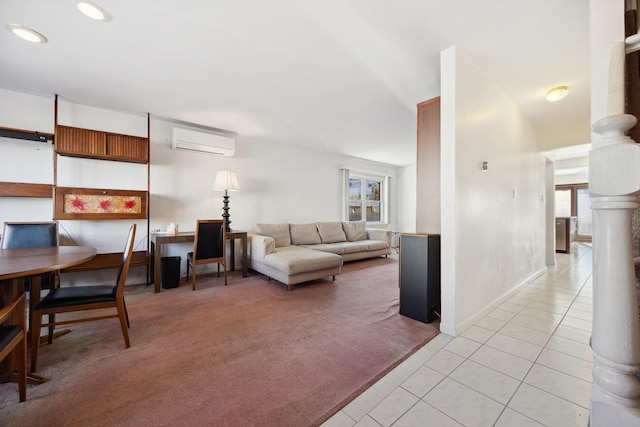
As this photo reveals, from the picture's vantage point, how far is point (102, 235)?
340 cm

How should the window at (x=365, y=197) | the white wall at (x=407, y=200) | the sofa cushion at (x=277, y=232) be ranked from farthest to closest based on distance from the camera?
the white wall at (x=407, y=200)
the window at (x=365, y=197)
the sofa cushion at (x=277, y=232)

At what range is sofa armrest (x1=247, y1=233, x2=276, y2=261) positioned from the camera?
3.79 meters

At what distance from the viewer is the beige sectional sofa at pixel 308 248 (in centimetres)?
342

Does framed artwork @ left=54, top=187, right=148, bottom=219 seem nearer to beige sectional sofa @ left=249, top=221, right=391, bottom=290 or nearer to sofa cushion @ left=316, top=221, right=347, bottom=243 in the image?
beige sectional sofa @ left=249, top=221, right=391, bottom=290

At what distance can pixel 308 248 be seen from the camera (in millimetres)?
4414

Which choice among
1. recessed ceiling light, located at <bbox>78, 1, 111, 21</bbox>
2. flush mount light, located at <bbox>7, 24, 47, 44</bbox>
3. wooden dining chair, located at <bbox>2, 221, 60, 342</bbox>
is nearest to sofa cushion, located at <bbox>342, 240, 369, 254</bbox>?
wooden dining chair, located at <bbox>2, 221, 60, 342</bbox>

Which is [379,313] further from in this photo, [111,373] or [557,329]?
[111,373]

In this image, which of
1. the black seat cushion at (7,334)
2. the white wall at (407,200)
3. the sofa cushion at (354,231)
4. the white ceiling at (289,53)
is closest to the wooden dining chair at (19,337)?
the black seat cushion at (7,334)

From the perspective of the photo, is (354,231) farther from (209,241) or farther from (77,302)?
(77,302)

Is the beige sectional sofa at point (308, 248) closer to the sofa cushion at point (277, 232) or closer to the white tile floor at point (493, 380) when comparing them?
the sofa cushion at point (277, 232)

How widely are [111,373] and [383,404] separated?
174 cm

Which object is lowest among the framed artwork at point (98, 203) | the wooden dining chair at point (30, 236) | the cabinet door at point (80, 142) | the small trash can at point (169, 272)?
the small trash can at point (169, 272)

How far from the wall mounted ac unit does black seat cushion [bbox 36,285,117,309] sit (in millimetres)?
2488

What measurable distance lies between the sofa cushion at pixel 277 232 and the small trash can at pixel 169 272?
1.44 metres
